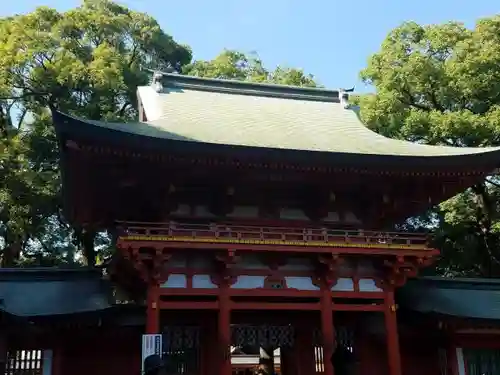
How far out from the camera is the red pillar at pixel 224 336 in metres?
10.5

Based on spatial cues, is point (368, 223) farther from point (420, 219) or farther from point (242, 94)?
point (420, 219)

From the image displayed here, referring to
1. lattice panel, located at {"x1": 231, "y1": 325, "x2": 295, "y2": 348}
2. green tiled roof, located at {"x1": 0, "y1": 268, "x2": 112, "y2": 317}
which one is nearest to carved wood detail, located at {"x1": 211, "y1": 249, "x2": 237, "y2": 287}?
lattice panel, located at {"x1": 231, "y1": 325, "x2": 295, "y2": 348}

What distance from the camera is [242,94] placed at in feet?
60.4

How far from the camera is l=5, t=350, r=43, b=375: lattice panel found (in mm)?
11570

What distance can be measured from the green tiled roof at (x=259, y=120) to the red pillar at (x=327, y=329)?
3137mm

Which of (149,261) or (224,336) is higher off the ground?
(149,261)

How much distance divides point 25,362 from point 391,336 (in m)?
7.85

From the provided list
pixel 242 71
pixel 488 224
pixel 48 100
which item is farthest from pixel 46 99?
pixel 488 224

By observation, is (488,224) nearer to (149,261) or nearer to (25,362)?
(149,261)

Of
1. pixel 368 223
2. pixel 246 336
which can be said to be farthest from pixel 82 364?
pixel 368 223

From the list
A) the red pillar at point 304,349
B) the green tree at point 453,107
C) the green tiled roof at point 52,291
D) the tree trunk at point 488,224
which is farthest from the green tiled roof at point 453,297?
the tree trunk at point 488,224

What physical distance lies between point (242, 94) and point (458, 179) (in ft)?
27.3

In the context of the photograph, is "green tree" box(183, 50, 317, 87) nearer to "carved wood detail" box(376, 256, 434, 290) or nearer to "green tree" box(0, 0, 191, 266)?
"green tree" box(0, 0, 191, 266)

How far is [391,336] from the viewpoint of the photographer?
1159cm
